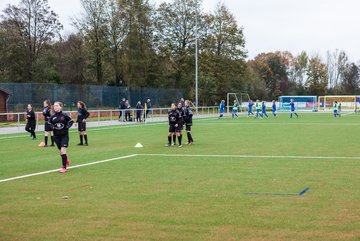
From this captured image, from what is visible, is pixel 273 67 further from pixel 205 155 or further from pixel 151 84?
pixel 205 155

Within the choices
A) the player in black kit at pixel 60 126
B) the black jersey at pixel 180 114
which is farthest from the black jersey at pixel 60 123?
the black jersey at pixel 180 114

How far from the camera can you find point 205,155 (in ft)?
52.3

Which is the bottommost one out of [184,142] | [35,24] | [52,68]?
[184,142]

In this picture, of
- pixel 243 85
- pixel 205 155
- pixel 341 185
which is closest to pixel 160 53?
pixel 243 85

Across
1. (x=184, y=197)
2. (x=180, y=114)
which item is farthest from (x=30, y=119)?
(x=184, y=197)

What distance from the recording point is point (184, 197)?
8883 mm

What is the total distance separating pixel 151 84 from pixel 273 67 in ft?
168

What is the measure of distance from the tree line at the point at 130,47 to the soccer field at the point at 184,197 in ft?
143

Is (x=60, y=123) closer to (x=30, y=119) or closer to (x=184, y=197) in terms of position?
(x=184, y=197)

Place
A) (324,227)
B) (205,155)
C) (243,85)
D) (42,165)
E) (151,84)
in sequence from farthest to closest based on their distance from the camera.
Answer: (243,85) → (151,84) → (205,155) → (42,165) → (324,227)

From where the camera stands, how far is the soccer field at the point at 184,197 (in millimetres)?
6613

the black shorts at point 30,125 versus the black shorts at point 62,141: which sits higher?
the black shorts at point 62,141

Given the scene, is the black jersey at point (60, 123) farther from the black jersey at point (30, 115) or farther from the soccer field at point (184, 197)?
the black jersey at point (30, 115)

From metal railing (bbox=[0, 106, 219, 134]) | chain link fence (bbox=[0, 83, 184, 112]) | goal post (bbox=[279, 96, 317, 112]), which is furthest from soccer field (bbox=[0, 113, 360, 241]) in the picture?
goal post (bbox=[279, 96, 317, 112])
